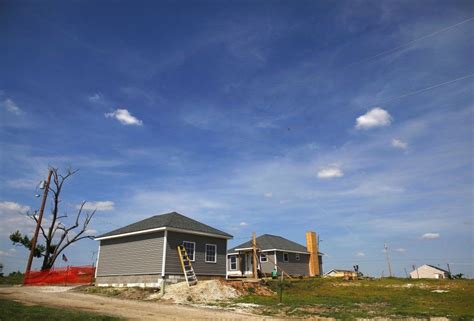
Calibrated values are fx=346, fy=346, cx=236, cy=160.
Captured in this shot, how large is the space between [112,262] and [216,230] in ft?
26.0

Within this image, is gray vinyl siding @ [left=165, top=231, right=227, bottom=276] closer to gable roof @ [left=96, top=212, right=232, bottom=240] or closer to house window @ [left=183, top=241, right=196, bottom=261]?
house window @ [left=183, top=241, right=196, bottom=261]

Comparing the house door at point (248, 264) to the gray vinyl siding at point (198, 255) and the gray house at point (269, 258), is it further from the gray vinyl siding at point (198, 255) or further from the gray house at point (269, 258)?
the gray vinyl siding at point (198, 255)

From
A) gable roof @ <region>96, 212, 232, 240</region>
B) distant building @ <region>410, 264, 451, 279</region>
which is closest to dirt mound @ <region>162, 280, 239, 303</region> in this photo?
gable roof @ <region>96, 212, 232, 240</region>

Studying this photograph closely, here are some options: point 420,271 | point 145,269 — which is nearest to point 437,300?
point 145,269

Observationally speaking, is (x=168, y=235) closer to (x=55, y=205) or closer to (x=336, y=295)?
(x=336, y=295)

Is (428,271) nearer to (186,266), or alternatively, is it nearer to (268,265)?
(268,265)

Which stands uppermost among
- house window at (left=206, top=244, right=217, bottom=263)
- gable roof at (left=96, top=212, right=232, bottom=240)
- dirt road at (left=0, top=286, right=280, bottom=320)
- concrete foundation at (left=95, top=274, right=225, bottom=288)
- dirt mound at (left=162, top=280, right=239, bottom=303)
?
gable roof at (left=96, top=212, right=232, bottom=240)

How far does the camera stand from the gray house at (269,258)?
118 feet

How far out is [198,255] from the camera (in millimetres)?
23844

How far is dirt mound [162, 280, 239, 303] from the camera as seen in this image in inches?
719

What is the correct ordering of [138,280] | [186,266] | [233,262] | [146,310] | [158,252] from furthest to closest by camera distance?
[233,262], [138,280], [186,266], [158,252], [146,310]

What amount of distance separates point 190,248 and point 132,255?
4165 mm

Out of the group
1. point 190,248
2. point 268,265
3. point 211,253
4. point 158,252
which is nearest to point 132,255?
point 158,252

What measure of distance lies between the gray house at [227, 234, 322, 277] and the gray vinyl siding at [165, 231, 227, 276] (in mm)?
10133
